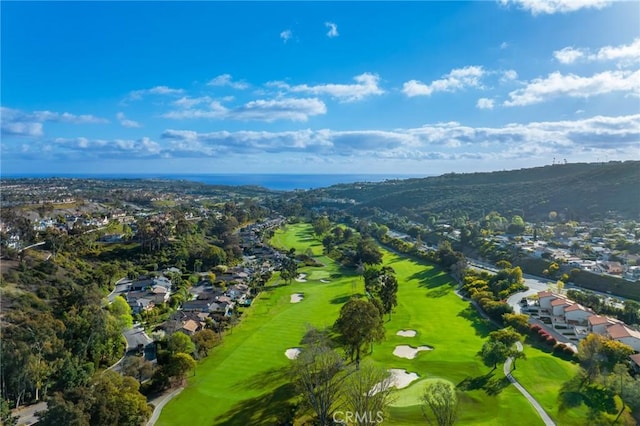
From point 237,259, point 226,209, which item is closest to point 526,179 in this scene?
point 226,209

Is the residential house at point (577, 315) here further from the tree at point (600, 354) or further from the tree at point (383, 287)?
the tree at point (383, 287)

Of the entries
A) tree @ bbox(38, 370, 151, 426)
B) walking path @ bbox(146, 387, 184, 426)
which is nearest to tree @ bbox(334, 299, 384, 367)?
walking path @ bbox(146, 387, 184, 426)

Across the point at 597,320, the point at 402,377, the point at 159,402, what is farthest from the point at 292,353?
the point at 597,320

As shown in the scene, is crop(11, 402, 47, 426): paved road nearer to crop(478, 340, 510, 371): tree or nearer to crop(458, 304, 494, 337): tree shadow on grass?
crop(478, 340, 510, 371): tree

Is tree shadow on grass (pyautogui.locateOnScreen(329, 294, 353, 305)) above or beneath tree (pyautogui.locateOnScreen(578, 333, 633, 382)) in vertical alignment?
beneath

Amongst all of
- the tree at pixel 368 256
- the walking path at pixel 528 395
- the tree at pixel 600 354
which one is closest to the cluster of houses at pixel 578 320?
the tree at pixel 600 354

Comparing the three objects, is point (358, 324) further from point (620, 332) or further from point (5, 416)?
point (620, 332)

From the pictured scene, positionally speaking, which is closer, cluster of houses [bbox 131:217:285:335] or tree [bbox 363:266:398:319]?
cluster of houses [bbox 131:217:285:335]
